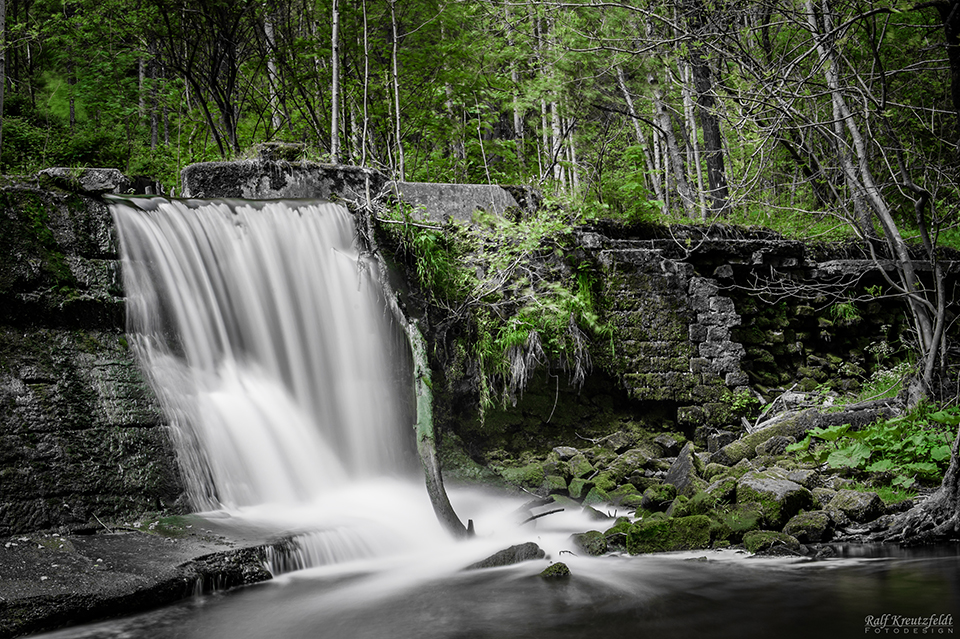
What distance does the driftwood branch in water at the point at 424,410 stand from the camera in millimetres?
5652

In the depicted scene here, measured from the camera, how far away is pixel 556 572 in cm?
459

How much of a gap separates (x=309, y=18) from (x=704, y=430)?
9890mm

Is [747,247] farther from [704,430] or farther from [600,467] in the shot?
[600,467]

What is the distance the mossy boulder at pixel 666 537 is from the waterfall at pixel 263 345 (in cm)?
276

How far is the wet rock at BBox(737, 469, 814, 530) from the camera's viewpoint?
512cm

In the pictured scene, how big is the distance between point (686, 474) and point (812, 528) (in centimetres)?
142

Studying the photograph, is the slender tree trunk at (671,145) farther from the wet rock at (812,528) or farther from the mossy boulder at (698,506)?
the wet rock at (812,528)

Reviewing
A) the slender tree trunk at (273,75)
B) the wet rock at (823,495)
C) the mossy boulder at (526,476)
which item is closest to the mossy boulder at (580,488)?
the mossy boulder at (526,476)

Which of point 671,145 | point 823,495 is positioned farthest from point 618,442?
point 671,145

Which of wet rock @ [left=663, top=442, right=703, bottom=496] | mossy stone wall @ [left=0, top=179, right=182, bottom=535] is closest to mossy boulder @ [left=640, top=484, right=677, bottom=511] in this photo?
wet rock @ [left=663, top=442, right=703, bottom=496]

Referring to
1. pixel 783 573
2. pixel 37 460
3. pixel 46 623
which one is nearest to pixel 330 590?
pixel 46 623

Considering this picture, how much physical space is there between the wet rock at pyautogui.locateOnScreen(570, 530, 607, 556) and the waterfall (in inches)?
92.7

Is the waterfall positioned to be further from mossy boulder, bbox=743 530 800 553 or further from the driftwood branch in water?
mossy boulder, bbox=743 530 800 553

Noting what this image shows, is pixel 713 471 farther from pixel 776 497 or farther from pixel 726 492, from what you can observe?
pixel 776 497
